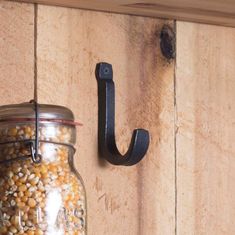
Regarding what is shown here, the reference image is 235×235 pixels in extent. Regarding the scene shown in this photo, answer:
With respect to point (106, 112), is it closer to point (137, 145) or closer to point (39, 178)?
point (137, 145)

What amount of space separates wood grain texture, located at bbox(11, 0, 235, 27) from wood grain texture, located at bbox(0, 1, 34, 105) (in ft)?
0.08

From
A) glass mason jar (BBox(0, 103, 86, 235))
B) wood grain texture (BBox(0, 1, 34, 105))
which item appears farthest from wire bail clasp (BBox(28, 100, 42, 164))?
wood grain texture (BBox(0, 1, 34, 105))

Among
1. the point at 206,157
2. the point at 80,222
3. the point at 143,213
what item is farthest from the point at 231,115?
the point at 80,222

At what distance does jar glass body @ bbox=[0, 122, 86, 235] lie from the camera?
2.34ft

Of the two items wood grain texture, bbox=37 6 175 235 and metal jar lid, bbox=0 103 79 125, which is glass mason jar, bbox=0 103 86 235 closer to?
metal jar lid, bbox=0 103 79 125

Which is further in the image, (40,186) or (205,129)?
(205,129)

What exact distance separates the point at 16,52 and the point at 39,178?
6.9 inches

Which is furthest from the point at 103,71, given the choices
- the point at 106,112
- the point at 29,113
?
the point at 29,113

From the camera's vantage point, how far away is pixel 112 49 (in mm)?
909

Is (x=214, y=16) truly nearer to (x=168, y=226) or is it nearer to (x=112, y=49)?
(x=112, y=49)

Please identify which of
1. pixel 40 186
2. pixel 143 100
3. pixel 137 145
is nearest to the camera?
pixel 40 186

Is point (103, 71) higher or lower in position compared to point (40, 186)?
higher

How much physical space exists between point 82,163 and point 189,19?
0.21m

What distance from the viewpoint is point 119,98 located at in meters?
0.91
